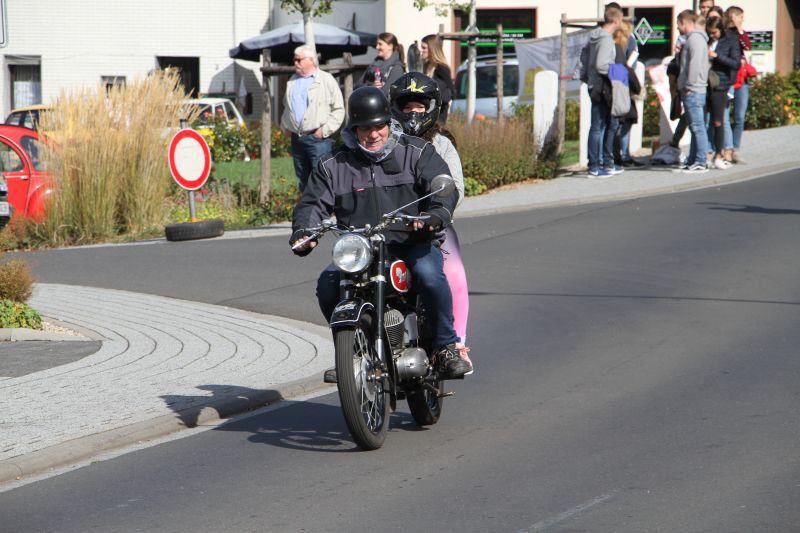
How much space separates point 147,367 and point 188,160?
732 cm

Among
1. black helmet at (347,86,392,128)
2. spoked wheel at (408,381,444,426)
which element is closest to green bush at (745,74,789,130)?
spoked wheel at (408,381,444,426)

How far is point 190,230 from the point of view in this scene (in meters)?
15.6

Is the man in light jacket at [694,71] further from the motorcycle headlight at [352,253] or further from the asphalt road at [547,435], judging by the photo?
the motorcycle headlight at [352,253]

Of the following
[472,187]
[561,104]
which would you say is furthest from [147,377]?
[561,104]

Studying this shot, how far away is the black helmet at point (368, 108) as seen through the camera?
6.58 m

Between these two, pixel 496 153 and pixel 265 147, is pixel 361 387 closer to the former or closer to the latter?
pixel 265 147

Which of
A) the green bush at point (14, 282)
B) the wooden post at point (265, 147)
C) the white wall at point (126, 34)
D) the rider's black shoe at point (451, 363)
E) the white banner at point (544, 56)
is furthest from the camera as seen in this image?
the white wall at point (126, 34)

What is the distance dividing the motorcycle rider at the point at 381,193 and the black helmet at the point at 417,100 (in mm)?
441

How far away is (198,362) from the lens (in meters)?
8.98

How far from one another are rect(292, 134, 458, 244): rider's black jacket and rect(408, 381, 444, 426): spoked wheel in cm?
83

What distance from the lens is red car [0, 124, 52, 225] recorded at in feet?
54.5

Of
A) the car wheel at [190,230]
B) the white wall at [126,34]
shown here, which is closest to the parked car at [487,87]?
the white wall at [126,34]

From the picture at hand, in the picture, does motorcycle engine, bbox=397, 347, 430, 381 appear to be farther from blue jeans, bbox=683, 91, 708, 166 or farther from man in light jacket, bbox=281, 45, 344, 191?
blue jeans, bbox=683, 91, 708, 166

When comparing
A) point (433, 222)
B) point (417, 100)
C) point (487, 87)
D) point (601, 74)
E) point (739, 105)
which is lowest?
point (433, 222)
